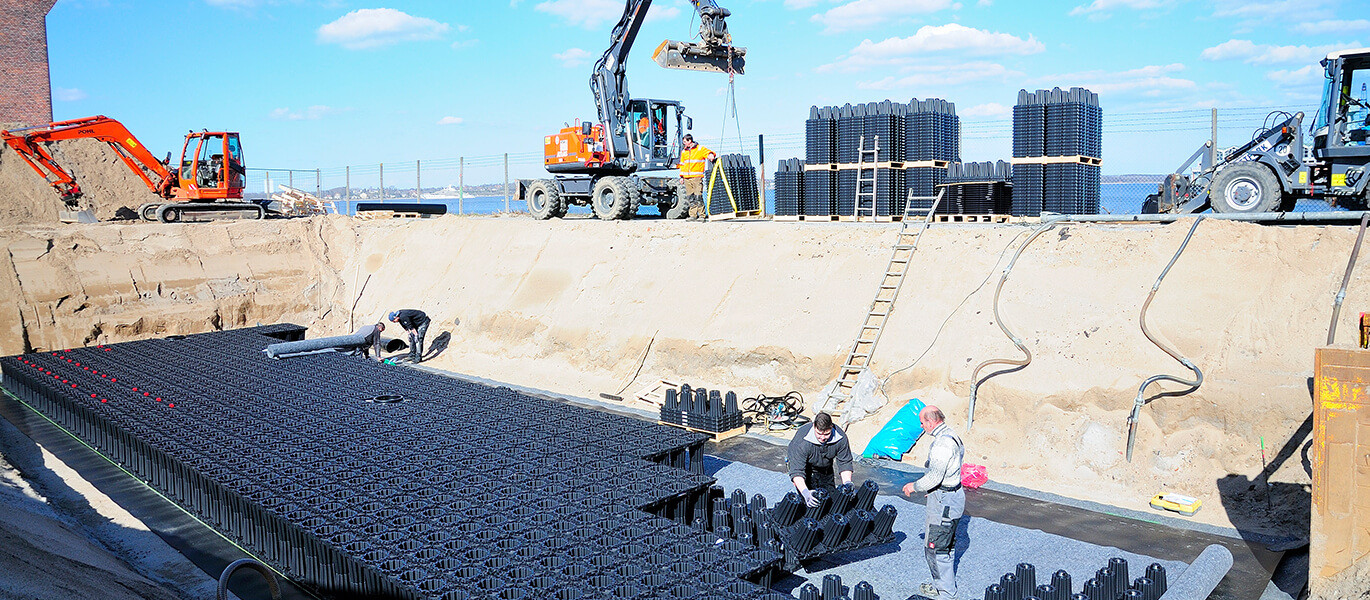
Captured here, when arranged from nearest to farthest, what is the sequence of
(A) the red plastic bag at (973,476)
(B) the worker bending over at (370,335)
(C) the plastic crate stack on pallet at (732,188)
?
(A) the red plastic bag at (973,476)
(B) the worker bending over at (370,335)
(C) the plastic crate stack on pallet at (732,188)

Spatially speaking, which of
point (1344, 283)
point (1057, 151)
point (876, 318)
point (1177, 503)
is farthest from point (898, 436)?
point (1057, 151)

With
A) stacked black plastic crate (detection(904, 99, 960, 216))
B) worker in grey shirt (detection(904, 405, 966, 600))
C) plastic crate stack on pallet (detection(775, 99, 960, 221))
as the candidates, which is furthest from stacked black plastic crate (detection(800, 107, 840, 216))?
worker in grey shirt (detection(904, 405, 966, 600))

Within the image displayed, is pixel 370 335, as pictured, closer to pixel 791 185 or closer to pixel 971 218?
pixel 791 185

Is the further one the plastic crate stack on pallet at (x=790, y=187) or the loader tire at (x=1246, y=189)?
the plastic crate stack on pallet at (x=790, y=187)

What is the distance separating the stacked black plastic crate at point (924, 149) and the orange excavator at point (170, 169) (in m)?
16.5

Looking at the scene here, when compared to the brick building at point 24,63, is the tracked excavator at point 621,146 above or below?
below

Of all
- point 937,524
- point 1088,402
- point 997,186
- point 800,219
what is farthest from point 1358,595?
point 800,219

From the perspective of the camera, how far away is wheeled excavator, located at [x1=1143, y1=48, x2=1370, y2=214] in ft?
42.0

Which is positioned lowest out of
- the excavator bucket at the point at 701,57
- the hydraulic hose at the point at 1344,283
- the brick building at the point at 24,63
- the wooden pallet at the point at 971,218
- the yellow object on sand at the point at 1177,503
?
the yellow object on sand at the point at 1177,503

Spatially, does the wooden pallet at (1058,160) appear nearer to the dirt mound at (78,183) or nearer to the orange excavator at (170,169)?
the orange excavator at (170,169)

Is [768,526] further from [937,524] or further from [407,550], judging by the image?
[407,550]

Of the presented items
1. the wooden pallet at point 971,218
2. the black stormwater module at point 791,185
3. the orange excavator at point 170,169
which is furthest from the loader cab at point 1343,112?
the orange excavator at point 170,169

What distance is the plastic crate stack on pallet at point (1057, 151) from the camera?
1548 cm

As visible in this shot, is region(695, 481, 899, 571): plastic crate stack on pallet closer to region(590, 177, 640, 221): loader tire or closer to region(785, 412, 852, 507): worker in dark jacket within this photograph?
region(785, 412, 852, 507): worker in dark jacket
